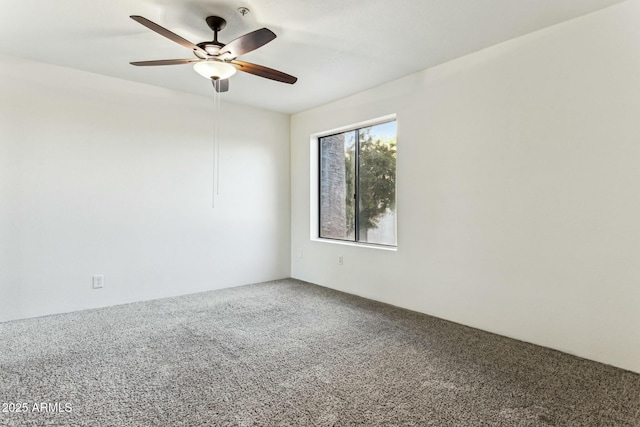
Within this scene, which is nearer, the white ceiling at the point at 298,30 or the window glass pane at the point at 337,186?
the white ceiling at the point at 298,30

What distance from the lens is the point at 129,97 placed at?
3.74m

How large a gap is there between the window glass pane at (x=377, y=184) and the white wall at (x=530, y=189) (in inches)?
10.8

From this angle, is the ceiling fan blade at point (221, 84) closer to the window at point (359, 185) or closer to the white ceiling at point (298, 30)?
the white ceiling at point (298, 30)

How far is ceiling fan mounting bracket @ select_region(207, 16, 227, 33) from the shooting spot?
243 centimetres

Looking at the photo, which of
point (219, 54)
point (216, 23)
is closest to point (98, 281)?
point (219, 54)

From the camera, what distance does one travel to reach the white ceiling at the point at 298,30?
2.31 meters

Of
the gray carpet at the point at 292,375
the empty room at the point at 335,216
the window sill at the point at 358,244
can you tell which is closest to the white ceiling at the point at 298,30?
the empty room at the point at 335,216

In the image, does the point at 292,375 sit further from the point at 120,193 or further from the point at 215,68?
the point at 120,193

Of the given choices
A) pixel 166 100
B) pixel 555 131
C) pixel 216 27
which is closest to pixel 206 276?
pixel 166 100

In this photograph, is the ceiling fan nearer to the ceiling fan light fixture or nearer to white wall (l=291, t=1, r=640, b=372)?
the ceiling fan light fixture

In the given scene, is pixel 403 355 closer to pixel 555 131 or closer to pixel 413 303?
pixel 413 303

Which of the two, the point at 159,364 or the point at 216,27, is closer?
the point at 159,364

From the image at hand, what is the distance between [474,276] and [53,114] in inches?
165

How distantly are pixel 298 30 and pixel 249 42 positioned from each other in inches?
24.9
